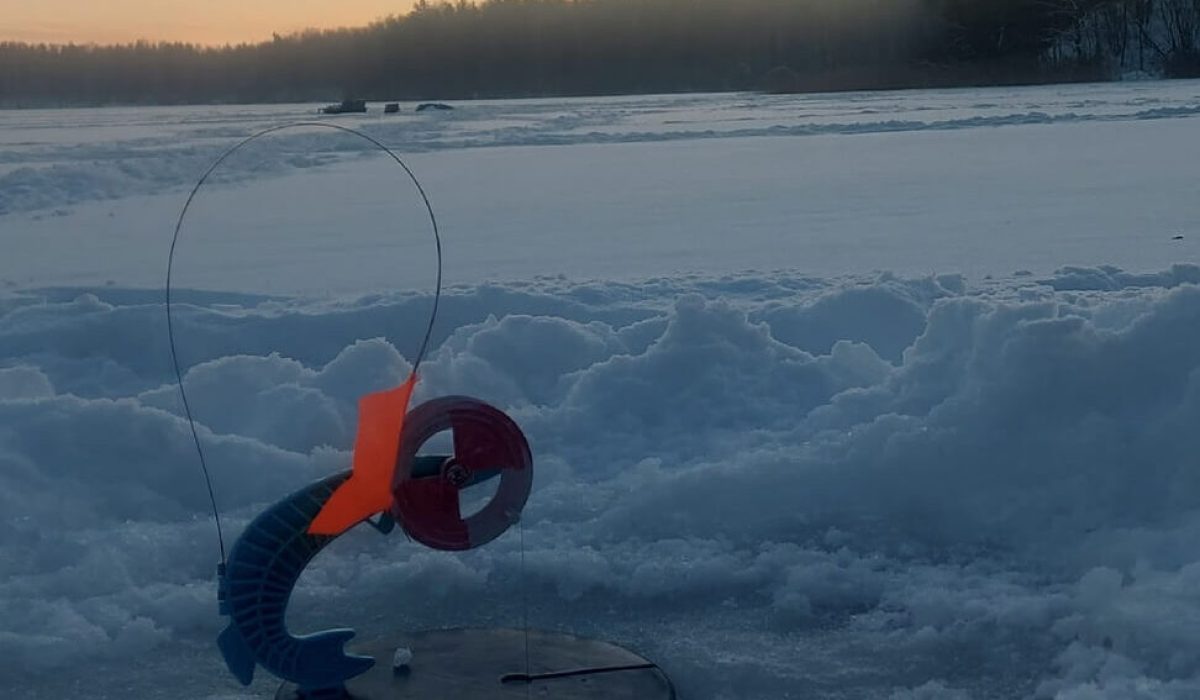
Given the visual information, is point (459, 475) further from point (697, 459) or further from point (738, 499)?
point (697, 459)

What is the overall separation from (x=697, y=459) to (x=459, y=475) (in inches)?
75.9

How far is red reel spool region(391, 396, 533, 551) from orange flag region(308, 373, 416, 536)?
0.02 m

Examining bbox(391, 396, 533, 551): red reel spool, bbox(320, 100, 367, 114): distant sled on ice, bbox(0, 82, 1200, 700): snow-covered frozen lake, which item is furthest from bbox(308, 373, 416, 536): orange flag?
bbox(320, 100, 367, 114): distant sled on ice

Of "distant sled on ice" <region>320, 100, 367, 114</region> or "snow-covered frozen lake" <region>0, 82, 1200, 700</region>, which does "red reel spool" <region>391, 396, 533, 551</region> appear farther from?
"distant sled on ice" <region>320, 100, 367, 114</region>

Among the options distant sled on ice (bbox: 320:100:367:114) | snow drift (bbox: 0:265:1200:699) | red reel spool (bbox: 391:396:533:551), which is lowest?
snow drift (bbox: 0:265:1200:699)

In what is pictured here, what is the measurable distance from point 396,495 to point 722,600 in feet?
4.09

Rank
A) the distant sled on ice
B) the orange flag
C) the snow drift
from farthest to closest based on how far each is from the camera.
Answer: the distant sled on ice < the snow drift < the orange flag

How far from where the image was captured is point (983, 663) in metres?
3.63

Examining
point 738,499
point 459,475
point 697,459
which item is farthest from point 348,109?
point 459,475

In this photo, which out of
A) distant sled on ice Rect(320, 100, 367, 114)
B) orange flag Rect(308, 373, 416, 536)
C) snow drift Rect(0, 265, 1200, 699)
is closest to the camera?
orange flag Rect(308, 373, 416, 536)

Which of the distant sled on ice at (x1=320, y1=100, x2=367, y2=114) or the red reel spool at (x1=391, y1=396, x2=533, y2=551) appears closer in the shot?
the red reel spool at (x1=391, y1=396, x2=533, y2=551)

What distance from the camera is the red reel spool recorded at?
322cm

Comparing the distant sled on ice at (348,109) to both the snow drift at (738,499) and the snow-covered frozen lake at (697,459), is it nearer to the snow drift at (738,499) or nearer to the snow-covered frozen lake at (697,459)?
the snow-covered frozen lake at (697,459)

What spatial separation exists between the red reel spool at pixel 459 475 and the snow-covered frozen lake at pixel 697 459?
0.72m
